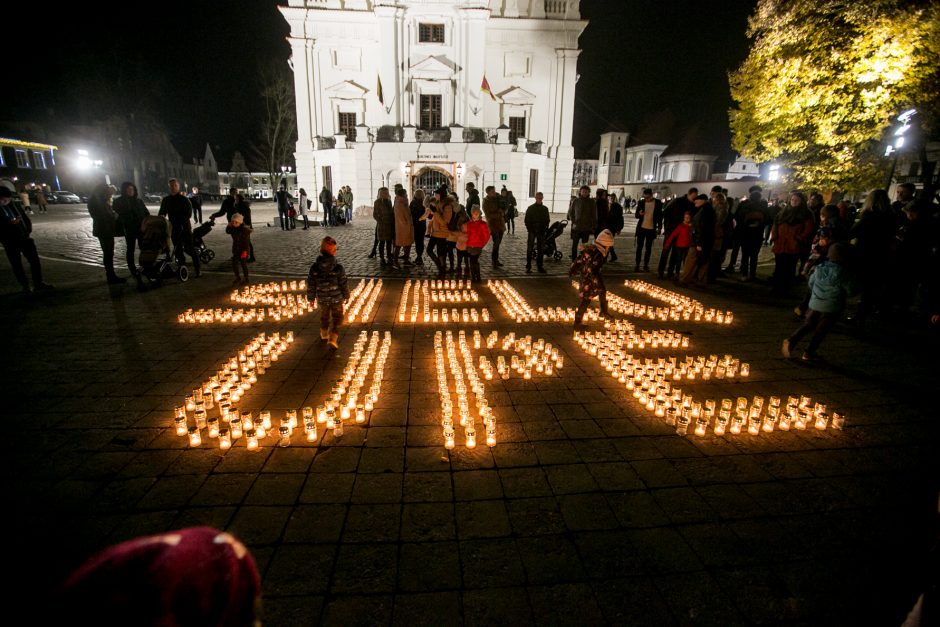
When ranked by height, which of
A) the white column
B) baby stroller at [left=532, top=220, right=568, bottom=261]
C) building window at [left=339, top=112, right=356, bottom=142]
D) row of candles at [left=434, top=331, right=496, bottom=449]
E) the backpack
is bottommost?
row of candles at [left=434, top=331, right=496, bottom=449]

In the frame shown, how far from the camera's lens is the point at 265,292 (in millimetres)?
10305

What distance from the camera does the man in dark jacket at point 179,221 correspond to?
449 inches

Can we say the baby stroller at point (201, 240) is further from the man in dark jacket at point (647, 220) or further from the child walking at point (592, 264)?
the man in dark jacket at point (647, 220)

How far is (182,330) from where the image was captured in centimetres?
764

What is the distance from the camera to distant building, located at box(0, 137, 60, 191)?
151ft

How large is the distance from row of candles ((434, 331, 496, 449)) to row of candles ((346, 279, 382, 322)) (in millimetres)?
1890

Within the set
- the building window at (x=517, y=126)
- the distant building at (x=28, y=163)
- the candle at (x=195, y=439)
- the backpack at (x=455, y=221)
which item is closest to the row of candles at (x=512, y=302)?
the backpack at (x=455, y=221)

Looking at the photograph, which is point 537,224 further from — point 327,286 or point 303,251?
point 303,251

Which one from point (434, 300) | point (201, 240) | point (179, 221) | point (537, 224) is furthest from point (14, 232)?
point (537, 224)

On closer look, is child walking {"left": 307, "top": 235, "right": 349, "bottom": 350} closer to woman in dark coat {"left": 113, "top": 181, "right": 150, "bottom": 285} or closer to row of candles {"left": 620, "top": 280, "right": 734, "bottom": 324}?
row of candles {"left": 620, "top": 280, "right": 734, "bottom": 324}

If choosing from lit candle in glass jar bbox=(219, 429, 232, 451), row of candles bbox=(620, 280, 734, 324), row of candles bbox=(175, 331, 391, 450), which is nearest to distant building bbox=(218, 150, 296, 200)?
row of candles bbox=(620, 280, 734, 324)

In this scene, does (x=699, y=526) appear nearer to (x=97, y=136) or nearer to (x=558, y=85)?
(x=558, y=85)

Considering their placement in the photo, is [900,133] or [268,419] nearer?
[268,419]

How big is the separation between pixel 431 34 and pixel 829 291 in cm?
3450
